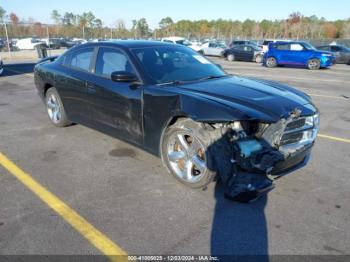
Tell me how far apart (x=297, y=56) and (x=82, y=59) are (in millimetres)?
17262

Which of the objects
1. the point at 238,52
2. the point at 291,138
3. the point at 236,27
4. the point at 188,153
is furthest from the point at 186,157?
the point at 236,27

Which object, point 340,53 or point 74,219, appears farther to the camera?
point 340,53

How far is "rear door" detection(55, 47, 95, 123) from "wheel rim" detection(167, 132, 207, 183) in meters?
1.83

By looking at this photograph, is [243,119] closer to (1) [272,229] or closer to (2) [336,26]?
(1) [272,229]

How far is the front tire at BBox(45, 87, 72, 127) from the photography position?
18.6ft

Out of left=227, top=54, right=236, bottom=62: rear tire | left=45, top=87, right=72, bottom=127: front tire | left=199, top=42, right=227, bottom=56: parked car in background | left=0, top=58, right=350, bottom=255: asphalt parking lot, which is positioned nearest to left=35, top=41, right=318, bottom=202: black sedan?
left=0, top=58, right=350, bottom=255: asphalt parking lot

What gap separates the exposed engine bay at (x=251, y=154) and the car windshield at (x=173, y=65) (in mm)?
1147

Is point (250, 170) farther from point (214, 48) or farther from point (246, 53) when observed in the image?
point (214, 48)

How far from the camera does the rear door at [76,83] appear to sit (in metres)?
4.85

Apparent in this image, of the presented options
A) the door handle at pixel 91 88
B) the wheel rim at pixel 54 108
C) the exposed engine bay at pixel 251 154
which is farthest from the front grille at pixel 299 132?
the wheel rim at pixel 54 108

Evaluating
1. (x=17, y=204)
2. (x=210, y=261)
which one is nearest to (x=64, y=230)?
(x=17, y=204)

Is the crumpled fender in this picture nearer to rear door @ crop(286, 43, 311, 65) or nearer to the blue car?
the blue car

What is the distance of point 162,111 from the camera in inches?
145

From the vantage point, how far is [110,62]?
448cm
